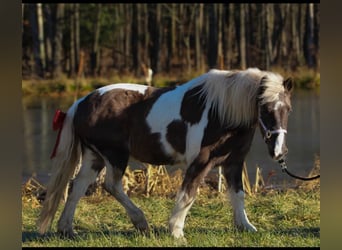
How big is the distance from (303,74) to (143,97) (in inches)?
819

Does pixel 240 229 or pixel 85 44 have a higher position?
pixel 240 229

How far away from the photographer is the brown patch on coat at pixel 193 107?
4.42 meters

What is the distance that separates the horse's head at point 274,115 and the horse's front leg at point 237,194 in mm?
527

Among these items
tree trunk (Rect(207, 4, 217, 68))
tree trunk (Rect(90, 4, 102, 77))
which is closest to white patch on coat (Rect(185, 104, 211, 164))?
tree trunk (Rect(207, 4, 217, 68))

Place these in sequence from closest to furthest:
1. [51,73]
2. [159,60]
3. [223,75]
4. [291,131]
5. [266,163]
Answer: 1. [223,75]
2. [266,163]
3. [291,131]
4. [51,73]
5. [159,60]

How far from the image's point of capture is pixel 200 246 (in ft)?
13.3

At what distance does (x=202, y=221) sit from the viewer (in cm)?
530

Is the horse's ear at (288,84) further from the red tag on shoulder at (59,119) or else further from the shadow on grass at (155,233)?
the red tag on shoulder at (59,119)

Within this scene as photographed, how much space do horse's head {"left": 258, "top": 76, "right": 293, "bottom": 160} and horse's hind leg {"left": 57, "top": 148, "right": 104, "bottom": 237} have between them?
52.6 inches

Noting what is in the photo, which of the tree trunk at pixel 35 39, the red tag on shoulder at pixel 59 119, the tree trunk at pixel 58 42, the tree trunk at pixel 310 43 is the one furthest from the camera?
the tree trunk at pixel 310 43

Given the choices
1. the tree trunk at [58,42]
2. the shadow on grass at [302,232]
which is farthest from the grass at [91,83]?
the shadow on grass at [302,232]

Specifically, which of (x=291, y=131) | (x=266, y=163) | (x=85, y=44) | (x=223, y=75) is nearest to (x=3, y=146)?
(x=223, y=75)

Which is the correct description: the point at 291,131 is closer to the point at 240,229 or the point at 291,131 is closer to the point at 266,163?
the point at 266,163

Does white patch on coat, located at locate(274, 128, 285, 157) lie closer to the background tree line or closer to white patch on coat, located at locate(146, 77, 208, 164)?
white patch on coat, located at locate(146, 77, 208, 164)
